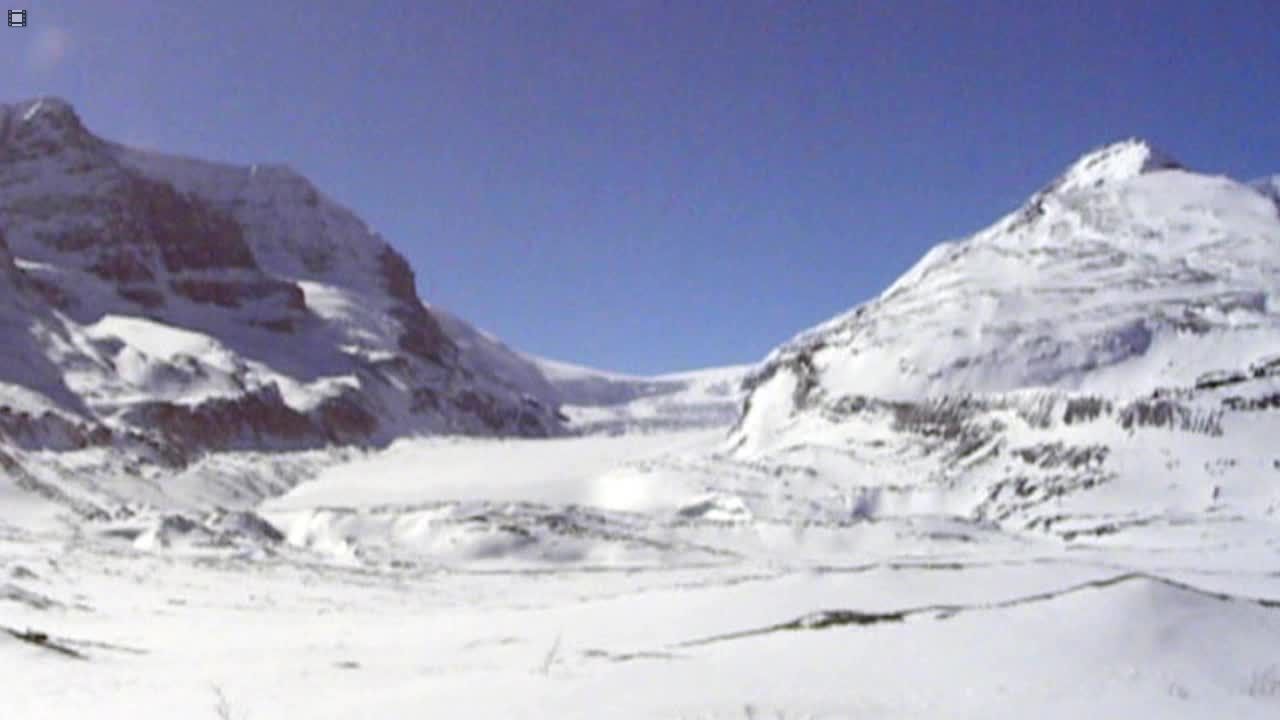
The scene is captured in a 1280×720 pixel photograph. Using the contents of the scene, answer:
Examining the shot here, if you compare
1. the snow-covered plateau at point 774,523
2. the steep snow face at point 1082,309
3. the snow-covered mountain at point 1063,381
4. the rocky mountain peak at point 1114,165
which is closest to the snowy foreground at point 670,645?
the snow-covered plateau at point 774,523

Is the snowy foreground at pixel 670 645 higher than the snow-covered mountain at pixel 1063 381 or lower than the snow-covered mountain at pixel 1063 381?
lower

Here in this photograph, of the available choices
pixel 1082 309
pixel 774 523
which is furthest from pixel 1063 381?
pixel 774 523

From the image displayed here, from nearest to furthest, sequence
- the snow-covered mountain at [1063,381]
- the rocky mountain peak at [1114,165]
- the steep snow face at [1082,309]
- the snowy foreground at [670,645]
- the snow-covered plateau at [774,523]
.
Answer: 1. the snowy foreground at [670,645]
2. the snow-covered plateau at [774,523]
3. the snow-covered mountain at [1063,381]
4. the steep snow face at [1082,309]
5. the rocky mountain peak at [1114,165]

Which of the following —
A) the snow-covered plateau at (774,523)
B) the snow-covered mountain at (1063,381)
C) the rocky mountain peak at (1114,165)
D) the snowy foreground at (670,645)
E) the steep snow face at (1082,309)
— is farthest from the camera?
the rocky mountain peak at (1114,165)

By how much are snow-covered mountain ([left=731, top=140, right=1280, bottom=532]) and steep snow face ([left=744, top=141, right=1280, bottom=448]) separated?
0.26 m

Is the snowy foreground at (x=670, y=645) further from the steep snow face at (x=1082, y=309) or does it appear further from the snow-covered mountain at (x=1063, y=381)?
the steep snow face at (x=1082, y=309)

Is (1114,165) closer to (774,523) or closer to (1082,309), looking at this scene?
(1082,309)

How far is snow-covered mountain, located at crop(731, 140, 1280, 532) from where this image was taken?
8581 centimetres

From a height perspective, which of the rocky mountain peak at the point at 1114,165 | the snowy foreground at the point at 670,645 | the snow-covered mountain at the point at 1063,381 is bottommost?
the snowy foreground at the point at 670,645

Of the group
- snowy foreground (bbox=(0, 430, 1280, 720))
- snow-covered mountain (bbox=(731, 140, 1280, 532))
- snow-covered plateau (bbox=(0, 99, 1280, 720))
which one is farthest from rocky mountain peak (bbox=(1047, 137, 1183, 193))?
snowy foreground (bbox=(0, 430, 1280, 720))

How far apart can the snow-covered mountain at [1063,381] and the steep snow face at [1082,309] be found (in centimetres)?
26

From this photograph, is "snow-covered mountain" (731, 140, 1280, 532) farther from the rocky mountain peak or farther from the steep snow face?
the rocky mountain peak

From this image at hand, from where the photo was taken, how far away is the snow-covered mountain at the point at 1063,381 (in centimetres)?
8581

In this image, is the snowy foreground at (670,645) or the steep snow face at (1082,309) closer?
the snowy foreground at (670,645)
